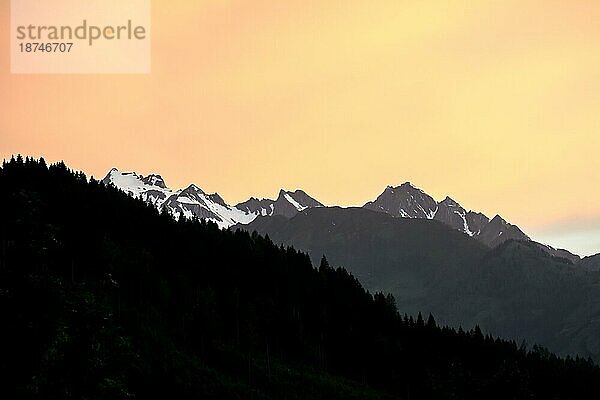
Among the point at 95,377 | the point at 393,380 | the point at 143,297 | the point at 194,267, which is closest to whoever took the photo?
the point at 95,377

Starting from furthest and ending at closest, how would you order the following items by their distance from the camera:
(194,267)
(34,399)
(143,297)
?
(194,267) < (143,297) < (34,399)

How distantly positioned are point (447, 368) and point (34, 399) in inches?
6620

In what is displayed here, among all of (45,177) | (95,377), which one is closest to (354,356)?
(45,177)

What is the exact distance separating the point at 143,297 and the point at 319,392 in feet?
152

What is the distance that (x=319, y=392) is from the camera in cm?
14112

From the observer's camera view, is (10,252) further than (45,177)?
No

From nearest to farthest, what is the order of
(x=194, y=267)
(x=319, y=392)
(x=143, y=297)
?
1. (x=319, y=392)
2. (x=143, y=297)
3. (x=194, y=267)

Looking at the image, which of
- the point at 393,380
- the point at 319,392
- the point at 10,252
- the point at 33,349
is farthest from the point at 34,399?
the point at 393,380

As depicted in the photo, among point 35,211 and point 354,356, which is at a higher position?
point 35,211

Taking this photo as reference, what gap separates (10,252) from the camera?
29.8 meters

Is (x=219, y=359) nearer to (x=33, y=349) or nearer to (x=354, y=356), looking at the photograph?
(x=354, y=356)

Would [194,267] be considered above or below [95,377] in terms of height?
above

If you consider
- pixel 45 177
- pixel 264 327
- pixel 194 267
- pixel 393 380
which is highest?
pixel 45 177

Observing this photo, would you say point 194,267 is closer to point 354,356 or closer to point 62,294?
point 354,356
